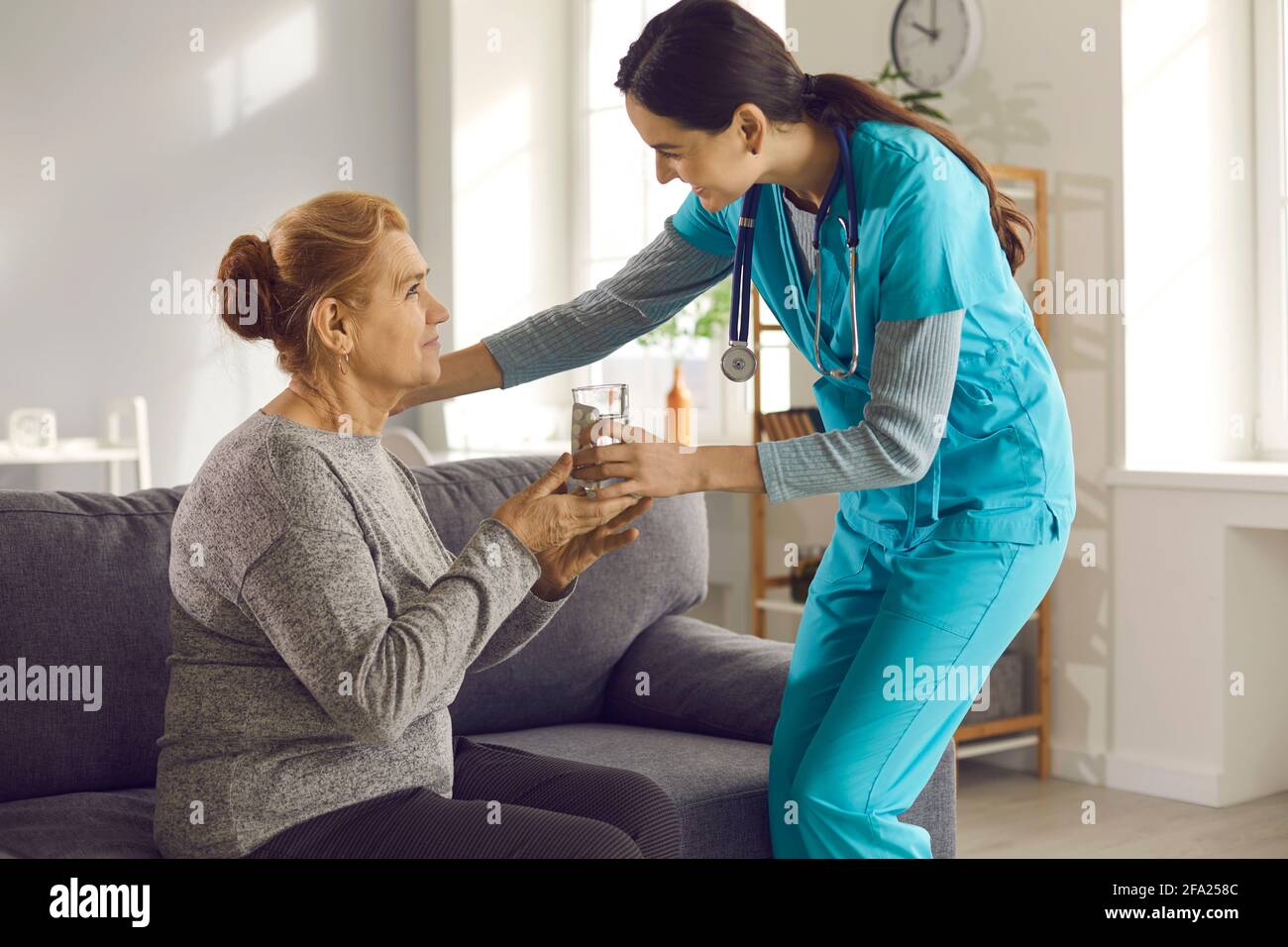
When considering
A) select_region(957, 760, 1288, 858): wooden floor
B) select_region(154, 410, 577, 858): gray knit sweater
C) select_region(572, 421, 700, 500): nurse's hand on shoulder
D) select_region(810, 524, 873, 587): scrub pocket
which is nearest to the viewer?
select_region(154, 410, 577, 858): gray knit sweater

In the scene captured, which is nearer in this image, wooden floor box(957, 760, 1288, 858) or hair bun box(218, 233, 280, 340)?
hair bun box(218, 233, 280, 340)

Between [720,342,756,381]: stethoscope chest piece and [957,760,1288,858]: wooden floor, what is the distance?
5.17ft

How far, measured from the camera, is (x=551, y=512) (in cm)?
149

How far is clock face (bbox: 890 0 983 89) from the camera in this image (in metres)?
3.62

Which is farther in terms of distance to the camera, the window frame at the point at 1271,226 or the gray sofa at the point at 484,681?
the window frame at the point at 1271,226

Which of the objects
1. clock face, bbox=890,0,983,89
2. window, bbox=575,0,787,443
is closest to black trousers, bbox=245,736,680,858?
clock face, bbox=890,0,983,89

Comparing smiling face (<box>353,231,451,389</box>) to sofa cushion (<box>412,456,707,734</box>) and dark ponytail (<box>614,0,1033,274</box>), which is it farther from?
sofa cushion (<box>412,456,707,734</box>)

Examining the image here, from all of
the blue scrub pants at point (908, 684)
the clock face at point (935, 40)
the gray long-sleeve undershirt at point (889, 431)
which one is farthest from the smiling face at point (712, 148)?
the clock face at point (935, 40)

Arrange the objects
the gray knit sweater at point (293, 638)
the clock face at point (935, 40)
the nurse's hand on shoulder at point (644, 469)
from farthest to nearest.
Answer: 1. the clock face at point (935, 40)
2. the nurse's hand on shoulder at point (644, 469)
3. the gray knit sweater at point (293, 638)

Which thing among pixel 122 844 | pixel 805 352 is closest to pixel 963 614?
pixel 805 352

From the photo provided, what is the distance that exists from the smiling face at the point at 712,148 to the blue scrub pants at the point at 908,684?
0.46 meters

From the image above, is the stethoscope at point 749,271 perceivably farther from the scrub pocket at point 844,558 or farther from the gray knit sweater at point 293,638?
the gray knit sweater at point 293,638

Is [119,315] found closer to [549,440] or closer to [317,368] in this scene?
[549,440]

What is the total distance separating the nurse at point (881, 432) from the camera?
1.50m
